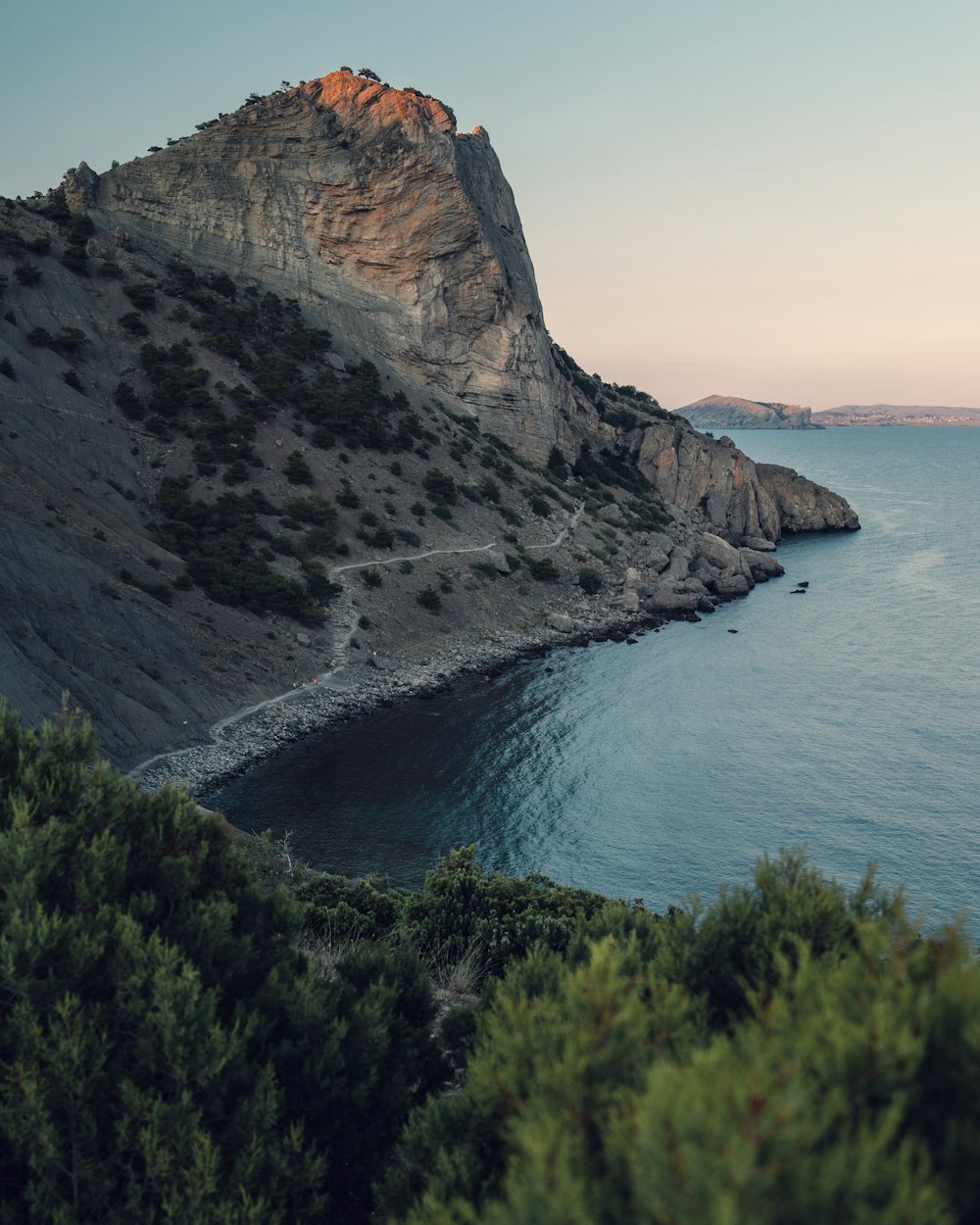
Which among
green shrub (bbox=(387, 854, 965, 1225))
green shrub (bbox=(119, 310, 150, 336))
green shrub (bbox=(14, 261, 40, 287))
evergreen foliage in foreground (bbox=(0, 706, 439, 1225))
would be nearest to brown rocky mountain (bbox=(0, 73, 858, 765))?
green shrub (bbox=(14, 261, 40, 287))

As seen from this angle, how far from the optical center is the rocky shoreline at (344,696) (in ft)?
124

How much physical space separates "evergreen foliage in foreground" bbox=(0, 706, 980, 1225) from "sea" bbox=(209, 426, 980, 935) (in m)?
11.7

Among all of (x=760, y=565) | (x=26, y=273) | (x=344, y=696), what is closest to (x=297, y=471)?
(x=344, y=696)

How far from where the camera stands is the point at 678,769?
41281 mm

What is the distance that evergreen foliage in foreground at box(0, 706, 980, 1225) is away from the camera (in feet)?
16.4

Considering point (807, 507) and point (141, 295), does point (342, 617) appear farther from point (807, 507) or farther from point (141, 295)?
point (807, 507)

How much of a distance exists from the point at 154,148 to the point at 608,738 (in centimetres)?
6540

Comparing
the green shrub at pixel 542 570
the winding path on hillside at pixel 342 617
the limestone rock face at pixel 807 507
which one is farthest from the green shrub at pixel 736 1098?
the limestone rock face at pixel 807 507

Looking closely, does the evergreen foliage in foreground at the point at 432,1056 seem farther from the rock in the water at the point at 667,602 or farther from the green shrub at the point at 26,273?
the green shrub at the point at 26,273

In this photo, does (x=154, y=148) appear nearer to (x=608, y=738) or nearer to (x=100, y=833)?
(x=608, y=738)

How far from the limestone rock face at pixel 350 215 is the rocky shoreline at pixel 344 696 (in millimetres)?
28730

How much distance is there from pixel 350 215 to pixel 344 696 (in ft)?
161

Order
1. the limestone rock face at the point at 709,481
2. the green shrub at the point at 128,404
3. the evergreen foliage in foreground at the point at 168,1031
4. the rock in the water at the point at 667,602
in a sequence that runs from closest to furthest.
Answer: the evergreen foliage in foreground at the point at 168,1031 → the green shrub at the point at 128,404 → the rock in the water at the point at 667,602 → the limestone rock face at the point at 709,481

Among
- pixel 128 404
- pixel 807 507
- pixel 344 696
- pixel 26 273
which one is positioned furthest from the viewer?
pixel 807 507
